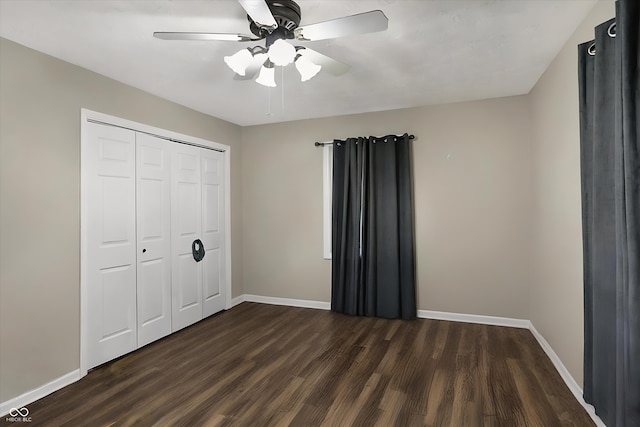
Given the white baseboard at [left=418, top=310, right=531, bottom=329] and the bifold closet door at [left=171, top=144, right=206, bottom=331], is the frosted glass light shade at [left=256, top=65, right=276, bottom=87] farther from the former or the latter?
the white baseboard at [left=418, top=310, right=531, bottom=329]

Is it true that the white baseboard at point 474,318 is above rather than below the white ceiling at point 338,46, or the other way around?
below

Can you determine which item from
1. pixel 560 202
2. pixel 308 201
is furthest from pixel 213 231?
pixel 560 202

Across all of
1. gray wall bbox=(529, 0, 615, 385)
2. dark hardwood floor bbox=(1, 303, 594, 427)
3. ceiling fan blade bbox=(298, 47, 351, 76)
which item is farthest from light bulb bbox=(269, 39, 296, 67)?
dark hardwood floor bbox=(1, 303, 594, 427)

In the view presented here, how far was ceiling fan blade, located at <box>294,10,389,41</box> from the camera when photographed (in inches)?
61.6

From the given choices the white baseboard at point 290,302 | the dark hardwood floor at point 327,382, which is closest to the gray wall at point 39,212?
the dark hardwood floor at point 327,382

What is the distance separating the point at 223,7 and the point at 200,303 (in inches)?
126

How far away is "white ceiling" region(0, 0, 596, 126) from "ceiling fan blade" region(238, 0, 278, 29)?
34 cm

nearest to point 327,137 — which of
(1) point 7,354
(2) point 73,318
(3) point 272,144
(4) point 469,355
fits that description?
(3) point 272,144

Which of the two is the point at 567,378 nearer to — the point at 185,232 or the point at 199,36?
the point at 199,36

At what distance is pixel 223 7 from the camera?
190 cm

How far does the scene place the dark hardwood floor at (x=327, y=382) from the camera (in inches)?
83.3

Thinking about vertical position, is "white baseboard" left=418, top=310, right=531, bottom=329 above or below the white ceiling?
below

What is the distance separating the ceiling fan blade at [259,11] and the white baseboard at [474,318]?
343cm

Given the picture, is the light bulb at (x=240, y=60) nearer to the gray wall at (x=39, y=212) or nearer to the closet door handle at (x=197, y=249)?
the gray wall at (x=39, y=212)
